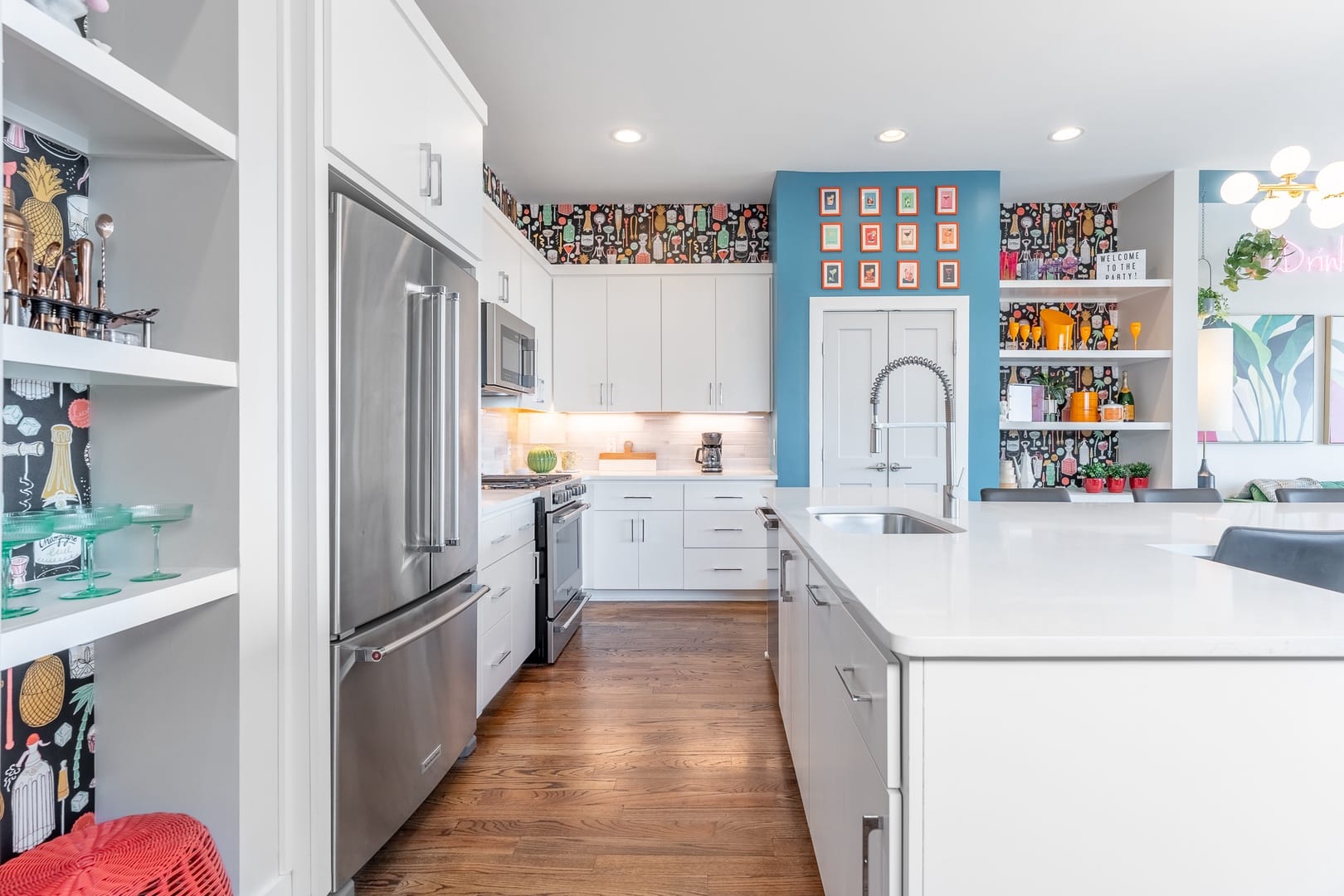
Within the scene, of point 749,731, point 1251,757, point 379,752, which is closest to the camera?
point 1251,757

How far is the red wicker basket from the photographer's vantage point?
1.03 meters

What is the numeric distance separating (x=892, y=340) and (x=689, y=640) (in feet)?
7.50

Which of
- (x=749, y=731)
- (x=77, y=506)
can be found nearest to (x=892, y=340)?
(x=749, y=731)

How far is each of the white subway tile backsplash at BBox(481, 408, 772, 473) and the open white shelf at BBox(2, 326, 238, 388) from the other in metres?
3.62

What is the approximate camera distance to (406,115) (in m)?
1.83

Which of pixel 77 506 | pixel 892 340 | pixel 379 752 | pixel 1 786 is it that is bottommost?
pixel 379 752

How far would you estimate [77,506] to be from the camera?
1.27m

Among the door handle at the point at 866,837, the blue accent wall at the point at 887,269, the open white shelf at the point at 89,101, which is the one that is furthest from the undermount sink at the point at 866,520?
the blue accent wall at the point at 887,269

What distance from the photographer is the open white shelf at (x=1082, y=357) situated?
4336 millimetres

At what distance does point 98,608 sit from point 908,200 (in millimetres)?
4442

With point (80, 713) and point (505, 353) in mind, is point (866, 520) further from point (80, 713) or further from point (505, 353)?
point (80, 713)

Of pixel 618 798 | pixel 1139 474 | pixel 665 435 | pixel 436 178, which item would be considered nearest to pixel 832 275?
pixel 665 435

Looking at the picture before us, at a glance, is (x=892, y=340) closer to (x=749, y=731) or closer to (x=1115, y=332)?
(x=1115, y=332)

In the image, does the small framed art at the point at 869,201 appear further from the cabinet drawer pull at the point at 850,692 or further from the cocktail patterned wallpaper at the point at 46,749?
the cocktail patterned wallpaper at the point at 46,749
